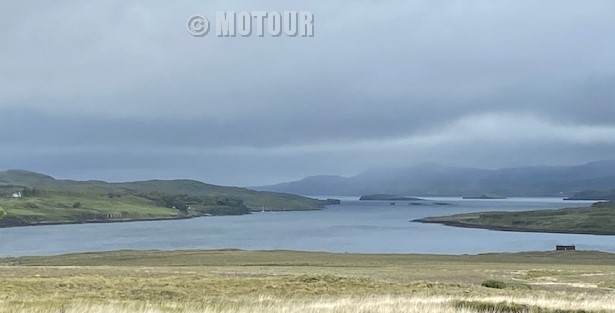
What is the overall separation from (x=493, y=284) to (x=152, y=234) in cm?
11564

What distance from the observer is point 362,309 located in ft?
50.4

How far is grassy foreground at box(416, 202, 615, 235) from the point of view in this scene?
145337mm

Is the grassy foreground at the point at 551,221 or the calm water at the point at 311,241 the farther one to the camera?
the grassy foreground at the point at 551,221

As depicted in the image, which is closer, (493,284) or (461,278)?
(493,284)

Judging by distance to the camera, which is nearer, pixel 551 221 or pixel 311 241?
pixel 311 241

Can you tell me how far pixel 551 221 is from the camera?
15650 centimetres

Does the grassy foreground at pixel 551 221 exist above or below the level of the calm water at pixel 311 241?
above

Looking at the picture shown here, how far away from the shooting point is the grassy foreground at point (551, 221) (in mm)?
145337

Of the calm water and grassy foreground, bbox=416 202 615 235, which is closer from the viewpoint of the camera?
the calm water

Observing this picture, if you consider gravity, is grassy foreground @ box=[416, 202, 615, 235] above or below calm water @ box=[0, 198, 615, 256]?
above

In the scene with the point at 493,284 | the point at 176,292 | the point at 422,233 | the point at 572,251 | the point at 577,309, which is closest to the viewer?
the point at 577,309

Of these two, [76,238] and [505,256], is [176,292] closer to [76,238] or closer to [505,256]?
[505,256]

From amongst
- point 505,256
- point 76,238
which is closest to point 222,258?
point 505,256

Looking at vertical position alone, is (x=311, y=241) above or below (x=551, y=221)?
below
